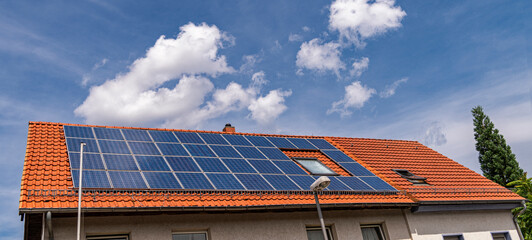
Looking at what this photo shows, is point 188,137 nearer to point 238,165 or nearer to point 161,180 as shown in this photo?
point 238,165

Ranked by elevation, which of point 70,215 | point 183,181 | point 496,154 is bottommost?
point 70,215

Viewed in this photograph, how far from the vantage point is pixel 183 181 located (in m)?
12.2

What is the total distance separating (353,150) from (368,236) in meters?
6.20

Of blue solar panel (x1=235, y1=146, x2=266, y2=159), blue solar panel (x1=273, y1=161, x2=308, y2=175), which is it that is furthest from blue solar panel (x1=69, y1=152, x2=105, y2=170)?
blue solar panel (x1=273, y1=161, x2=308, y2=175)

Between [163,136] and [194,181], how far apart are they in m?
3.72

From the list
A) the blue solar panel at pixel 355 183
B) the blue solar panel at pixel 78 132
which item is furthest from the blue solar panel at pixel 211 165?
the blue solar panel at pixel 355 183

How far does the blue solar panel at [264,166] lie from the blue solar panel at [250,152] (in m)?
0.44

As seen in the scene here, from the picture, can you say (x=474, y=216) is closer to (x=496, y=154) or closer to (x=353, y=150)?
(x=353, y=150)

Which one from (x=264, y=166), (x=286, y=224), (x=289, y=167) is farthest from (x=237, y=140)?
(x=286, y=224)

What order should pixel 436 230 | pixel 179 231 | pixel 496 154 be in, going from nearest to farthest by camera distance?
pixel 179 231 < pixel 436 230 < pixel 496 154

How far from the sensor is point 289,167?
15.2m

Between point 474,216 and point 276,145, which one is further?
point 276,145

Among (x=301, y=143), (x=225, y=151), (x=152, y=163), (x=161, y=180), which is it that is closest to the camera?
(x=161, y=180)

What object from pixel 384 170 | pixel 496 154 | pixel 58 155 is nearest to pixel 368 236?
pixel 384 170
